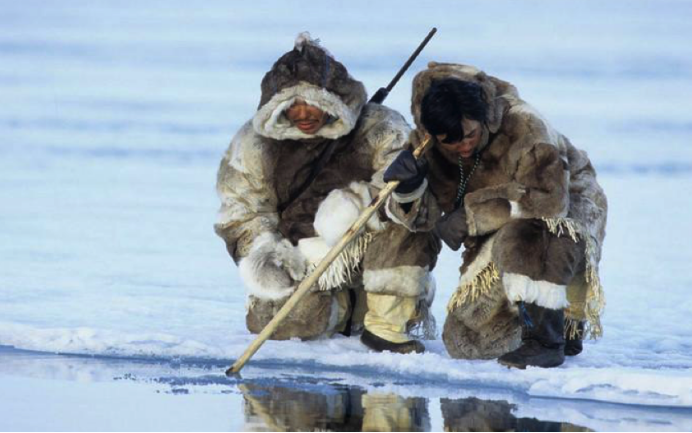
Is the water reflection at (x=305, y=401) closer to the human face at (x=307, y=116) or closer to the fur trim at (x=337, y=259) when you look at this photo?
the fur trim at (x=337, y=259)

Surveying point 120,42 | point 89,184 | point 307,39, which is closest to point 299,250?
point 307,39

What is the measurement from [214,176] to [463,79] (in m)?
5.72

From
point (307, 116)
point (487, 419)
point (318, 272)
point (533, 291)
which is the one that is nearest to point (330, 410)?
point (487, 419)

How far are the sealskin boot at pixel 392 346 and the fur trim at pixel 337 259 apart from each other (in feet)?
0.81

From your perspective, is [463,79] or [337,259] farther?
[337,259]

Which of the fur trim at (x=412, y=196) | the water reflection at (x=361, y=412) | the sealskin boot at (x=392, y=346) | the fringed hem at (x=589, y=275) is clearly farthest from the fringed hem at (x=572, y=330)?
the water reflection at (x=361, y=412)

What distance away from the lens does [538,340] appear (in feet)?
20.7

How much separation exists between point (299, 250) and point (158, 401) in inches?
55.3

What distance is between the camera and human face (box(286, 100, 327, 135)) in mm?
6699

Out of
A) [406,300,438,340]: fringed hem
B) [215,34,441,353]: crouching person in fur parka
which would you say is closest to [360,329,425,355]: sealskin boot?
[215,34,441,353]: crouching person in fur parka

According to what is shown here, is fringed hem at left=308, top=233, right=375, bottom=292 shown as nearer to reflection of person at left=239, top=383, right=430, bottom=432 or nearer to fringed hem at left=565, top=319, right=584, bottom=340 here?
fringed hem at left=565, top=319, right=584, bottom=340

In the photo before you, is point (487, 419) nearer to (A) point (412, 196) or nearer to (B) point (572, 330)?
(A) point (412, 196)

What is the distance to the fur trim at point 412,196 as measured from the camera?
639cm

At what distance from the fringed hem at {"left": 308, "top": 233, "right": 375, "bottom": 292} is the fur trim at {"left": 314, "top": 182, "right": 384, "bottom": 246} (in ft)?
0.19
